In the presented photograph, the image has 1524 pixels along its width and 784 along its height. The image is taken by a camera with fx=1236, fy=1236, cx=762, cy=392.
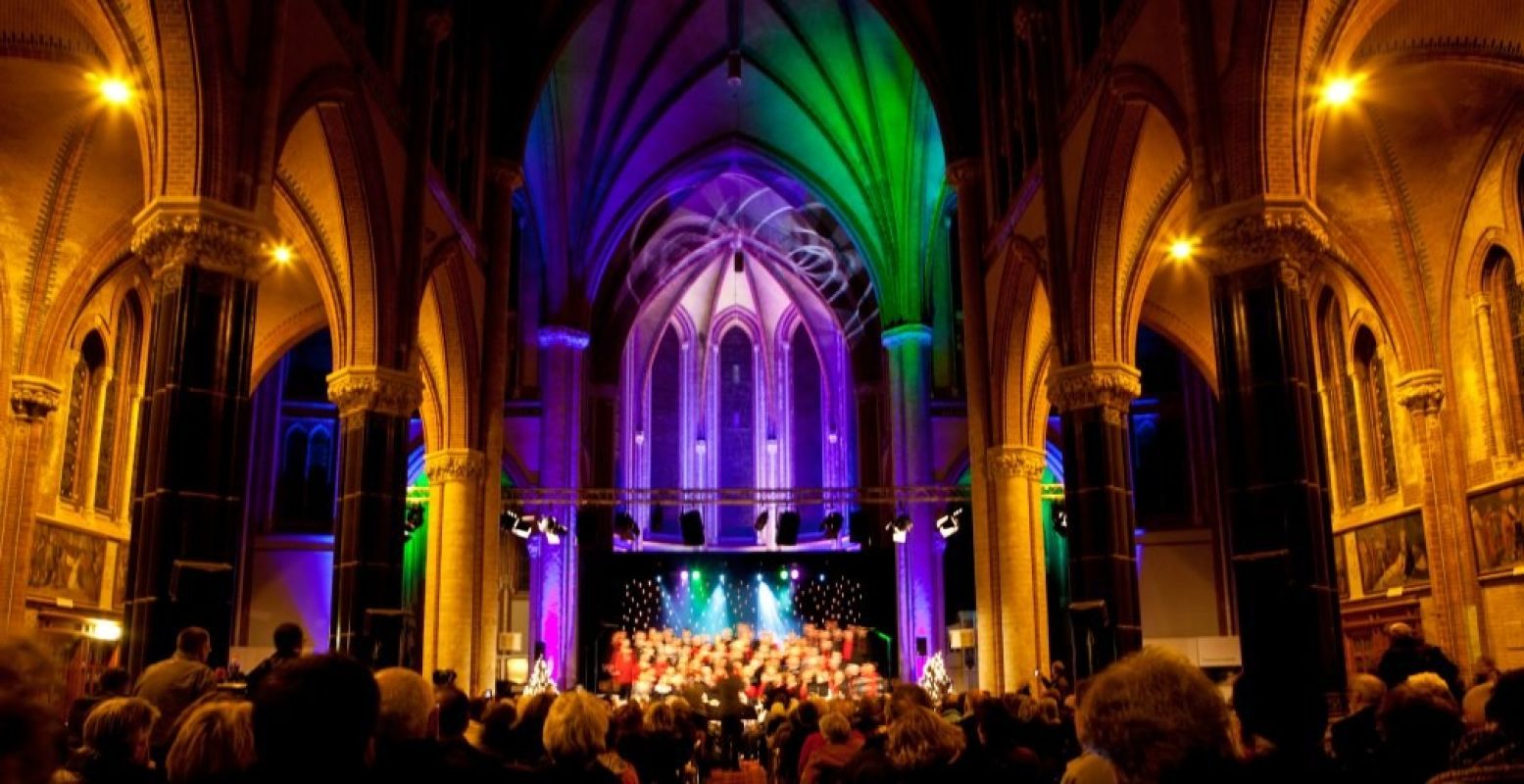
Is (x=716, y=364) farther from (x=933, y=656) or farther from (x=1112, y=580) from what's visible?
(x=1112, y=580)

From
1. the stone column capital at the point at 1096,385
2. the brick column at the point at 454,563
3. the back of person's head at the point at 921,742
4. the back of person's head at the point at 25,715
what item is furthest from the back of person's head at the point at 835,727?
the brick column at the point at 454,563

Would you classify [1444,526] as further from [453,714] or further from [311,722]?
[311,722]

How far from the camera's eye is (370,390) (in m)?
15.4

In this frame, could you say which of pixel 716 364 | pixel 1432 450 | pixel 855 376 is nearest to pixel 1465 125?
pixel 1432 450

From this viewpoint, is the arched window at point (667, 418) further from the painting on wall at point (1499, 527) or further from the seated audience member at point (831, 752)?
the seated audience member at point (831, 752)

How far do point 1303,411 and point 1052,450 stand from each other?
19747 millimetres

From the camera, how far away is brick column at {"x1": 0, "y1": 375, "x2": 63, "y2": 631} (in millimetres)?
17047

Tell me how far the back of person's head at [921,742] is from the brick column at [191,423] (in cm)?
696

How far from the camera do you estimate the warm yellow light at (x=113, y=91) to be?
13.9m

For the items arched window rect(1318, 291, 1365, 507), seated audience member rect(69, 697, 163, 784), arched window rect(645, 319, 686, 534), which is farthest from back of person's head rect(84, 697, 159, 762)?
arched window rect(645, 319, 686, 534)

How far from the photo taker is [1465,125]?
15531 millimetres

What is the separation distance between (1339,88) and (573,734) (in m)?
10.8

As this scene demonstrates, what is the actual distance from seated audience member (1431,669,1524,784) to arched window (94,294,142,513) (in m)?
20.8

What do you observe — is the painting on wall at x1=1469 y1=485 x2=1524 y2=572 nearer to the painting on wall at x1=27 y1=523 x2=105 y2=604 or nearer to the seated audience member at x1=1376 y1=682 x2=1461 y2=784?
the seated audience member at x1=1376 y1=682 x2=1461 y2=784
